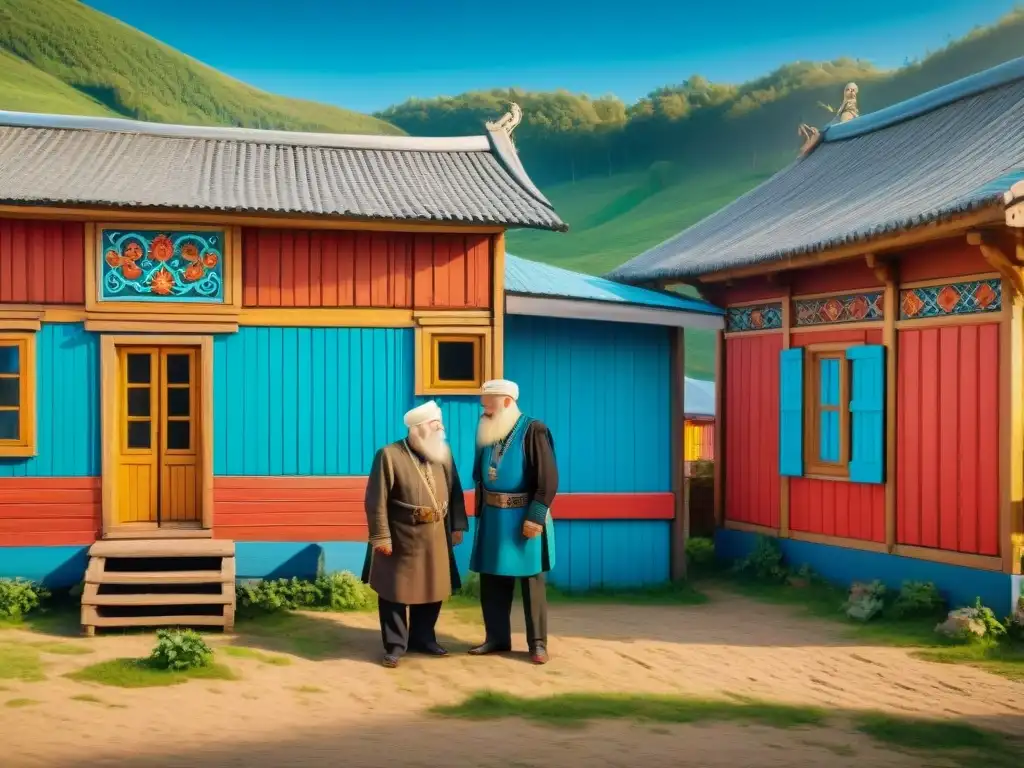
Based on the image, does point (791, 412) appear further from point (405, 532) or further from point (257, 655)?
point (257, 655)

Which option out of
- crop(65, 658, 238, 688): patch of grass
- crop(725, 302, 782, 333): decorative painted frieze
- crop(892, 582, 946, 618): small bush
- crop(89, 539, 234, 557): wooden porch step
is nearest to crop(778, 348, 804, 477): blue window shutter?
crop(725, 302, 782, 333): decorative painted frieze

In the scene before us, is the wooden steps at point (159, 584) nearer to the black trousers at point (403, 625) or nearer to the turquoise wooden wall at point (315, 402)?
the turquoise wooden wall at point (315, 402)

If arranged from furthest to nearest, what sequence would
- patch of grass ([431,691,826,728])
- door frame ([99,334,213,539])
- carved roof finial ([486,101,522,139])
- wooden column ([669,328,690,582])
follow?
carved roof finial ([486,101,522,139]) < wooden column ([669,328,690,582]) < door frame ([99,334,213,539]) < patch of grass ([431,691,826,728])

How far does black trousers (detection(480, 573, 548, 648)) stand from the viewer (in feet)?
26.0

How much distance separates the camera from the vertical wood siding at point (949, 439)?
9234 mm

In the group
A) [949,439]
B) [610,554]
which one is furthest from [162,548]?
[949,439]

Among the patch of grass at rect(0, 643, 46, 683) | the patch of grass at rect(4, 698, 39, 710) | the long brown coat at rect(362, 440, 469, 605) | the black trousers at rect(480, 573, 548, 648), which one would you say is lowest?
the patch of grass at rect(0, 643, 46, 683)

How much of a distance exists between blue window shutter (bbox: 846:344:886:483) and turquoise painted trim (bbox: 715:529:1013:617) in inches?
29.2

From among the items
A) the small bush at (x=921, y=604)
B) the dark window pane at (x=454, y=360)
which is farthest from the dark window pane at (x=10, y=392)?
the small bush at (x=921, y=604)

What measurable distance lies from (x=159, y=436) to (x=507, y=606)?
3.55 m

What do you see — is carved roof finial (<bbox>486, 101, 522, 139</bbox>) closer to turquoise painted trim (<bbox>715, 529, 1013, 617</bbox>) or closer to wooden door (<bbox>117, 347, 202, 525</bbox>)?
wooden door (<bbox>117, 347, 202, 525</bbox>)

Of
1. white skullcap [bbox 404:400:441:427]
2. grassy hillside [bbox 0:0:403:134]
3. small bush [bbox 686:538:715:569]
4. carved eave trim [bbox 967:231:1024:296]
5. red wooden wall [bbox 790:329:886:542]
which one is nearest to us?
white skullcap [bbox 404:400:441:427]

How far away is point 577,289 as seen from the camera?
11250 mm

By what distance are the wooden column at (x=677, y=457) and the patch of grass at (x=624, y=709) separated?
4032mm
